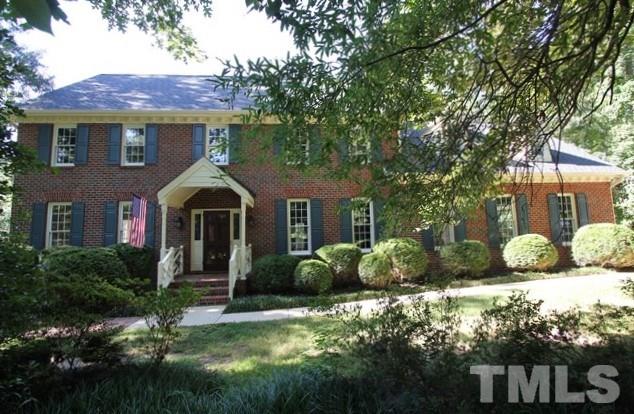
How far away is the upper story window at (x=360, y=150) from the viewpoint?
3668 millimetres

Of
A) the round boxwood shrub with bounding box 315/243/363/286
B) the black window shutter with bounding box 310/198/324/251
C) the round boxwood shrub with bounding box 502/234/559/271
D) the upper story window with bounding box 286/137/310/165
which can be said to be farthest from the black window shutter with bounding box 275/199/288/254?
the upper story window with bounding box 286/137/310/165

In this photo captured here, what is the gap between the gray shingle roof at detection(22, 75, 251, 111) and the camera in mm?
12578

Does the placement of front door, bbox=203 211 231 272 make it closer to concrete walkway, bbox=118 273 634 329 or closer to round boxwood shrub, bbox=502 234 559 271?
concrete walkway, bbox=118 273 634 329

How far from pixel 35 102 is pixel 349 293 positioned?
1289 cm

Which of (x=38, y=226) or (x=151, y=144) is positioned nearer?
(x=38, y=226)

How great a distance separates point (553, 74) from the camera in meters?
3.34

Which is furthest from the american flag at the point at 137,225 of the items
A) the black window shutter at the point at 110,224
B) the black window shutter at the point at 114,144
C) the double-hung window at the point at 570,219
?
the double-hung window at the point at 570,219

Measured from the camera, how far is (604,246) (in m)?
12.1

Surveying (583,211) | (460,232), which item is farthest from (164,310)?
(583,211)

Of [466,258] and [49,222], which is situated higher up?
[49,222]

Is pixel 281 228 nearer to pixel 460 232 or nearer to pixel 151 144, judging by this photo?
pixel 151 144

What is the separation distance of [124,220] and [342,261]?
7.69 meters

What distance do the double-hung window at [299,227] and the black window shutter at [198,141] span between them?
11.9ft

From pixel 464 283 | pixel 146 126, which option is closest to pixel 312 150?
pixel 464 283
